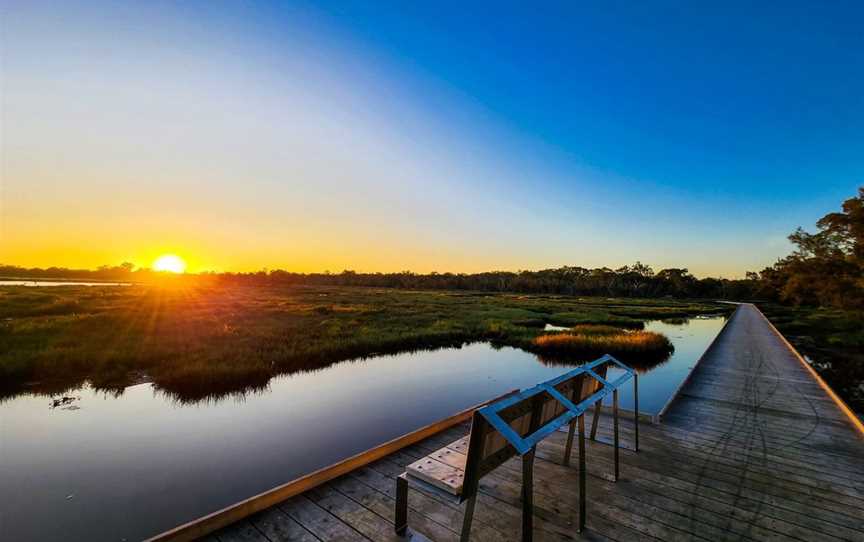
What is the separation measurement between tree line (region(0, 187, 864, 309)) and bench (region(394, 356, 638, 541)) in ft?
130

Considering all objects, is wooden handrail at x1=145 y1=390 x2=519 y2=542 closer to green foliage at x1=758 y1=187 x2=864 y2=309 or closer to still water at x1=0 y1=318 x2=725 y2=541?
still water at x1=0 y1=318 x2=725 y2=541

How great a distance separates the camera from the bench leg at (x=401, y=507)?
149 inches

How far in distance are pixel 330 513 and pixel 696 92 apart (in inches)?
1239

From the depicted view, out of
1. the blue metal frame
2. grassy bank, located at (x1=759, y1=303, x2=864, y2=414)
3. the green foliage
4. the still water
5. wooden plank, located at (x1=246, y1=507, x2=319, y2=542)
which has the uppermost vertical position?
the green foliage

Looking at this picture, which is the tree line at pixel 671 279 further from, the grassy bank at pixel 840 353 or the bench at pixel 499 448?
the bench at pixel 499 448

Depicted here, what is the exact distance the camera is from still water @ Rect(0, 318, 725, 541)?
251 inches

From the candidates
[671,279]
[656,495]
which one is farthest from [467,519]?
[671,279]

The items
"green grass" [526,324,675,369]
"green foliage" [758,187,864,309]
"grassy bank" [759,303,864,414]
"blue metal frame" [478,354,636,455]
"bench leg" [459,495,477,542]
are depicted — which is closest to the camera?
"blue metal frame" [478,354,636,455]

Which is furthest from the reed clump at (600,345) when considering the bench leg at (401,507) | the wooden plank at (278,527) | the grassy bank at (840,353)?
the wooden plank at (278,527)

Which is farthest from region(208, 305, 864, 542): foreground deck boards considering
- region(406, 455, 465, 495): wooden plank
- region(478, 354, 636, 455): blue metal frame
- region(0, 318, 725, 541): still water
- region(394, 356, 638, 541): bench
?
region(0, 318, 725, 541): still water

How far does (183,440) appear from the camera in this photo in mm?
9195

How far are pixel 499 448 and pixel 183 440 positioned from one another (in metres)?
9.33

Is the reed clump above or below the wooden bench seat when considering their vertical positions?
below

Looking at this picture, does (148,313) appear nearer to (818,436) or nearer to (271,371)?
(271,371)
